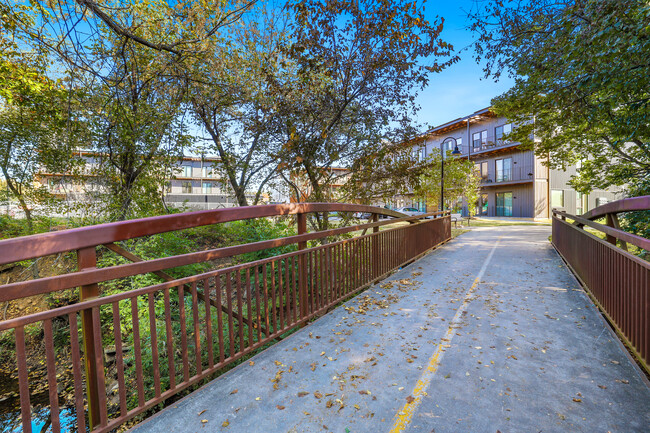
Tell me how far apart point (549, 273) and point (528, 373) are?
15.4 feet

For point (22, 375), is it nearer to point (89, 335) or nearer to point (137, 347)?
point (89, 335)

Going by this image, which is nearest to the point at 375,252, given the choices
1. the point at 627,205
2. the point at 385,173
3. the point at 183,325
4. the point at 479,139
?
the point at 385,173

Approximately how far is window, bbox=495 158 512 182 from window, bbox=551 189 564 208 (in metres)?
3.55

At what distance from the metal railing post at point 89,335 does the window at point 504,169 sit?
1208 inches

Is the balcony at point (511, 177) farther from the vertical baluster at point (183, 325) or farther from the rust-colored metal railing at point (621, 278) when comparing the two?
the vertical baluster at point (183, 325)

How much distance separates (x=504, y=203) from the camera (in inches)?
1117

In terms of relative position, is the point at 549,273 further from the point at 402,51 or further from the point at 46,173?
the point at 46,173

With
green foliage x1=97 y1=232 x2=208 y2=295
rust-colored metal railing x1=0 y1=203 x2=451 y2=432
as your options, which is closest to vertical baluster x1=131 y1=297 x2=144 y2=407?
rust-colored metal railing x1=0 y1=203 x2=451 y2=432

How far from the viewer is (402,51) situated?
6254mm

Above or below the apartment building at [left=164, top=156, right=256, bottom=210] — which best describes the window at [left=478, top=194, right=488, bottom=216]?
below

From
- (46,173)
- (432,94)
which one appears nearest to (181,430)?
(432,94)

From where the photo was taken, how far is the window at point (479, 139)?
28933 millimetres

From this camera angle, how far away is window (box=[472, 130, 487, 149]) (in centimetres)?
2893

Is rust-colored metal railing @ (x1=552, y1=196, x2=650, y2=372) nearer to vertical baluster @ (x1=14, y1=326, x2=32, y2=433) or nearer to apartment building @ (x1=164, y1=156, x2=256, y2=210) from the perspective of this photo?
vertical baluster @ (x1=14, y1=326, x2=32, y2=433)
